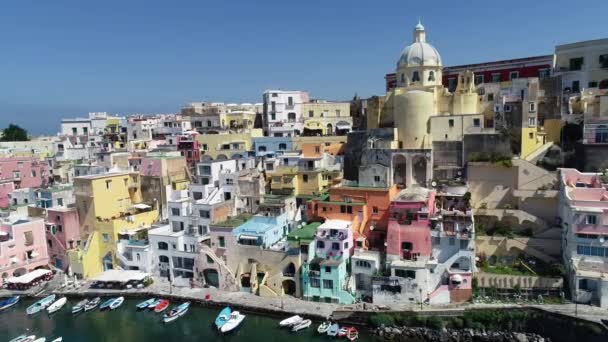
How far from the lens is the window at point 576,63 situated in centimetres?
3722

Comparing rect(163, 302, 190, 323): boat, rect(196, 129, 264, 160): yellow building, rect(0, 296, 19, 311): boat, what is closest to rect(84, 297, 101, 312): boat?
rect(0, 296, 19, 311): boat

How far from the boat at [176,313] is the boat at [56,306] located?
742cm

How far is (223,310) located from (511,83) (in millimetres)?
28111

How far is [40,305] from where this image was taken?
28.9 meters

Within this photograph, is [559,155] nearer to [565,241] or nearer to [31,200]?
[565,241]

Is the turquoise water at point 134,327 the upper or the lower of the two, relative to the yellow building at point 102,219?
lower

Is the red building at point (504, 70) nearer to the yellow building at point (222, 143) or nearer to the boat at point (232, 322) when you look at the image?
the yellow building at point (222, 143)

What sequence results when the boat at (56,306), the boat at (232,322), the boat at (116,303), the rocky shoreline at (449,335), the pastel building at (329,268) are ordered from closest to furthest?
the rocky shoreline at (449,335), the boat at (232,322), the pastel building at (329,268), the boat at (56,306), the boat at (116,303)

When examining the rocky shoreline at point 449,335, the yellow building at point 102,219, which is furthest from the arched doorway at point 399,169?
the yellow building at point 102,219

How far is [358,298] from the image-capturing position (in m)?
26.3

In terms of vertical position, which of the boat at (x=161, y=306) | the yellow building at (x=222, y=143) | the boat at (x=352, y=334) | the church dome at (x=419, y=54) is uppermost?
the church dome at (x=419, y=54)

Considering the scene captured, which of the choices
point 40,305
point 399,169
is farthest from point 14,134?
point 399,169

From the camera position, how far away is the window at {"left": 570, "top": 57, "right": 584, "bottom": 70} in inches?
1465

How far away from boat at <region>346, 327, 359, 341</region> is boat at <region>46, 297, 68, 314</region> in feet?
59.7
